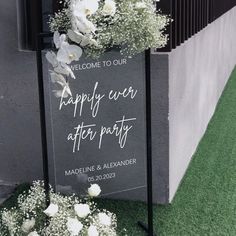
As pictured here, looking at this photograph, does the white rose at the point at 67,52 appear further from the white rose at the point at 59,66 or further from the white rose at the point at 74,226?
the white rose at the point at 74,226

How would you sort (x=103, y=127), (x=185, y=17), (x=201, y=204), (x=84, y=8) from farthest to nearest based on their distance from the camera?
(x=185, y=17), (x=201, y=204), (x=103, y=127), (x=84, y=8)

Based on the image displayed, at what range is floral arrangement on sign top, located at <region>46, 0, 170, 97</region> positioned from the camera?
268 centimetres

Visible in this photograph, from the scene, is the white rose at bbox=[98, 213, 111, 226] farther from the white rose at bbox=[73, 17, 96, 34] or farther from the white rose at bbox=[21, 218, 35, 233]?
the white rose at bbox=[73, 17, 96, 34]

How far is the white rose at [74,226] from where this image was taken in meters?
2.77

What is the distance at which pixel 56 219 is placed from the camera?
2.88 meters

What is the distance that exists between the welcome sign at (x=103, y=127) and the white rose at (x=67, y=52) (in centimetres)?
58

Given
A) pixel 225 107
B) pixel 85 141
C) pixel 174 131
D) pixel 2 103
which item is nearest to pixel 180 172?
pixel 174 131

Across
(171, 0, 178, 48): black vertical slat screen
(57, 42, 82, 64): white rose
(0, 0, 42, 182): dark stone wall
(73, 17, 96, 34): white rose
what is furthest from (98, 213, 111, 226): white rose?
(171, 0, 178, 48): black vertical slat screen

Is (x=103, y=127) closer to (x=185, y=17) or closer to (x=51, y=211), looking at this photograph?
(x=51, y=211)

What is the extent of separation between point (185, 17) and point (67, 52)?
199 centimetres

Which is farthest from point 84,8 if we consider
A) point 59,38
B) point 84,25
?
point 59,38

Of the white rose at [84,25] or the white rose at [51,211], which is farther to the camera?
the white rose at [51,211]

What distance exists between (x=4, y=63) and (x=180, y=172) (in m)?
1.50

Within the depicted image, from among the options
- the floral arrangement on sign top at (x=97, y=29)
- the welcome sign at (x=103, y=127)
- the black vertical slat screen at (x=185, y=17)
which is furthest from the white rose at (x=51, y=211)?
the black vertical slat screen at (x=185, y=17)
